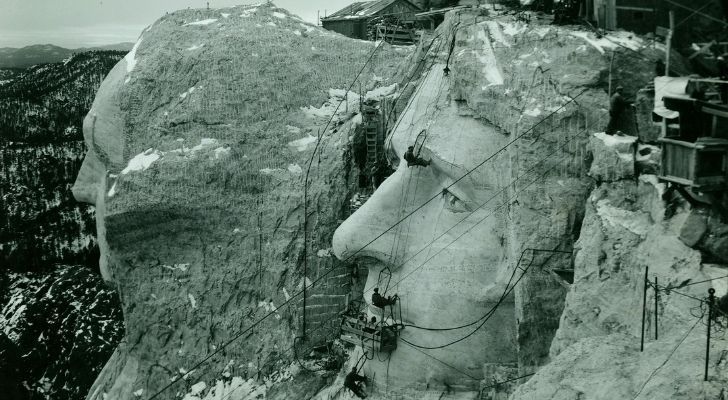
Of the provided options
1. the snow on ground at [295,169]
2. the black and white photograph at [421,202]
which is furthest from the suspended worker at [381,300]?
the snow on ground at [295,169]

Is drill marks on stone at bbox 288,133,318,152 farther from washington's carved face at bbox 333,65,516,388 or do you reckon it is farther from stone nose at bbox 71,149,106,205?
stone nose at bbox 71,149,106,205

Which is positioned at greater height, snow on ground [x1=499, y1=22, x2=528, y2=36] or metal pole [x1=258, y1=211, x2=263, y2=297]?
snow on ground [x1=499, y1=22, x2=528, y2=36]

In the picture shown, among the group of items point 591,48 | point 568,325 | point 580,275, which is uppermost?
point 591,48

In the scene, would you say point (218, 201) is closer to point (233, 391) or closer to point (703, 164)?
point (233, 391)

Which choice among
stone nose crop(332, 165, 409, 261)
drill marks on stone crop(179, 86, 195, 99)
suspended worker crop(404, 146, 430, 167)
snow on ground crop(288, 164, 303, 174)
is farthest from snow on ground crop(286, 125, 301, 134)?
suspended worker crop(404, 146, 430, 167)

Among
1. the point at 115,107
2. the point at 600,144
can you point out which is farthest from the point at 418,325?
the point at 115,107

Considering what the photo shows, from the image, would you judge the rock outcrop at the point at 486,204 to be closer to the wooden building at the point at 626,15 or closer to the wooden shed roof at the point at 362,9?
the wooden building at the point at 626,15

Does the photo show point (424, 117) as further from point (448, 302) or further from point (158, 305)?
point (158, 305)
